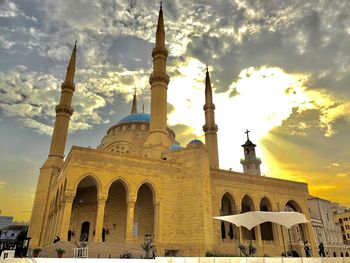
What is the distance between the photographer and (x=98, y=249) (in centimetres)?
1623

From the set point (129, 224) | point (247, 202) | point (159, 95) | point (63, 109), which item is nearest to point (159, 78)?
point (159, 95)

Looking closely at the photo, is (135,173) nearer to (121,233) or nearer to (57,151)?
(121,233)

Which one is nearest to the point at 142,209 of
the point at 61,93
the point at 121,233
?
the point at 121,233

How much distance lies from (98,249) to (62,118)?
49.2 feet

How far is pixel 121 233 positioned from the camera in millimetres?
21281

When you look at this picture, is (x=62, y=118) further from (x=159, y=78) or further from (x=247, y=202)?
(x=247, y=202)

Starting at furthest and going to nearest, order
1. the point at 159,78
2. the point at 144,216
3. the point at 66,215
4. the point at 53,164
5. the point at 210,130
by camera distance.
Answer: the point at 210,130, the point at 159,78, the point at 53,164, the point at 144,216, the point at 66,215

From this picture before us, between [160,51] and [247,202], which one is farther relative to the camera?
[247,202]

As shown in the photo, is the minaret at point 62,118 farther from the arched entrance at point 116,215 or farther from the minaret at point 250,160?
the minaret at point 250,160

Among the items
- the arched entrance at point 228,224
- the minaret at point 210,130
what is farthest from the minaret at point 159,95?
the minaret at point 210,130

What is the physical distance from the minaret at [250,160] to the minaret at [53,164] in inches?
1358

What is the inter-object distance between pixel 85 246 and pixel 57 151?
43.9 ft

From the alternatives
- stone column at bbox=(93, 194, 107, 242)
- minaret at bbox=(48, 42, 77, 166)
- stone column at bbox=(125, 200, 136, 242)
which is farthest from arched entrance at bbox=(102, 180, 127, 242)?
minaret at bbox=(48, 42, 77, 166)

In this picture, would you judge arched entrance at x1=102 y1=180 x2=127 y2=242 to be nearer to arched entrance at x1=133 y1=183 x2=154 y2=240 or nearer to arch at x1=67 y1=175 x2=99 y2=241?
arched entrance at x1=133 y1=183 x2=154 y2=240
